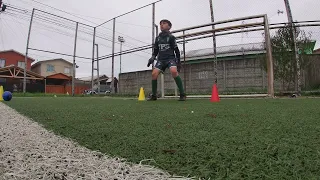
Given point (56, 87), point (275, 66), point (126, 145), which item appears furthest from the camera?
point (56, 87)

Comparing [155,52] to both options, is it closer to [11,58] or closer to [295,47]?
[295,47]

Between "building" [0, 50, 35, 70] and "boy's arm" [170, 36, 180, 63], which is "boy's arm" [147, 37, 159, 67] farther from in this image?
"building" [0, 50, 35, 70]

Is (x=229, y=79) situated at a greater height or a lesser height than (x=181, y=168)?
greater

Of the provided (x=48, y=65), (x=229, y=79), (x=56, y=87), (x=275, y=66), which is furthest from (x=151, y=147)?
(x=48, y=65)

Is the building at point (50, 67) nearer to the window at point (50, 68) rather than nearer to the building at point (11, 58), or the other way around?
the window at point (50, 68)

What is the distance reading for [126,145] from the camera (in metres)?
1.29

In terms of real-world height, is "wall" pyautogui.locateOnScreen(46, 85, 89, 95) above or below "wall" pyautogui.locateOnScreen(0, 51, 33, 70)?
below

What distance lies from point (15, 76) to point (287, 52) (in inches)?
967

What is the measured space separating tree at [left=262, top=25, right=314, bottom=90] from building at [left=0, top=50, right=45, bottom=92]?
21.7m

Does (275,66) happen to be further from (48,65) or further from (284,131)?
(48,65)

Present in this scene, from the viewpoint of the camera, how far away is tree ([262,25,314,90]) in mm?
7379

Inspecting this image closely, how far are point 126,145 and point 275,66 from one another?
25.4 feet

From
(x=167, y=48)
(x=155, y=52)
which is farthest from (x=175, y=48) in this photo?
(x=155, y=52)

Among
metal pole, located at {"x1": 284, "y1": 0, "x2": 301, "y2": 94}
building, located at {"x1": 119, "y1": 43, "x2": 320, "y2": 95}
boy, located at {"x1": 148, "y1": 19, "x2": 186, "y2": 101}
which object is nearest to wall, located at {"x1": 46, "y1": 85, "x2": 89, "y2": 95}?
building, located at {"x1": 119, "y1": 43, "x2": 320, "y2": 95}
